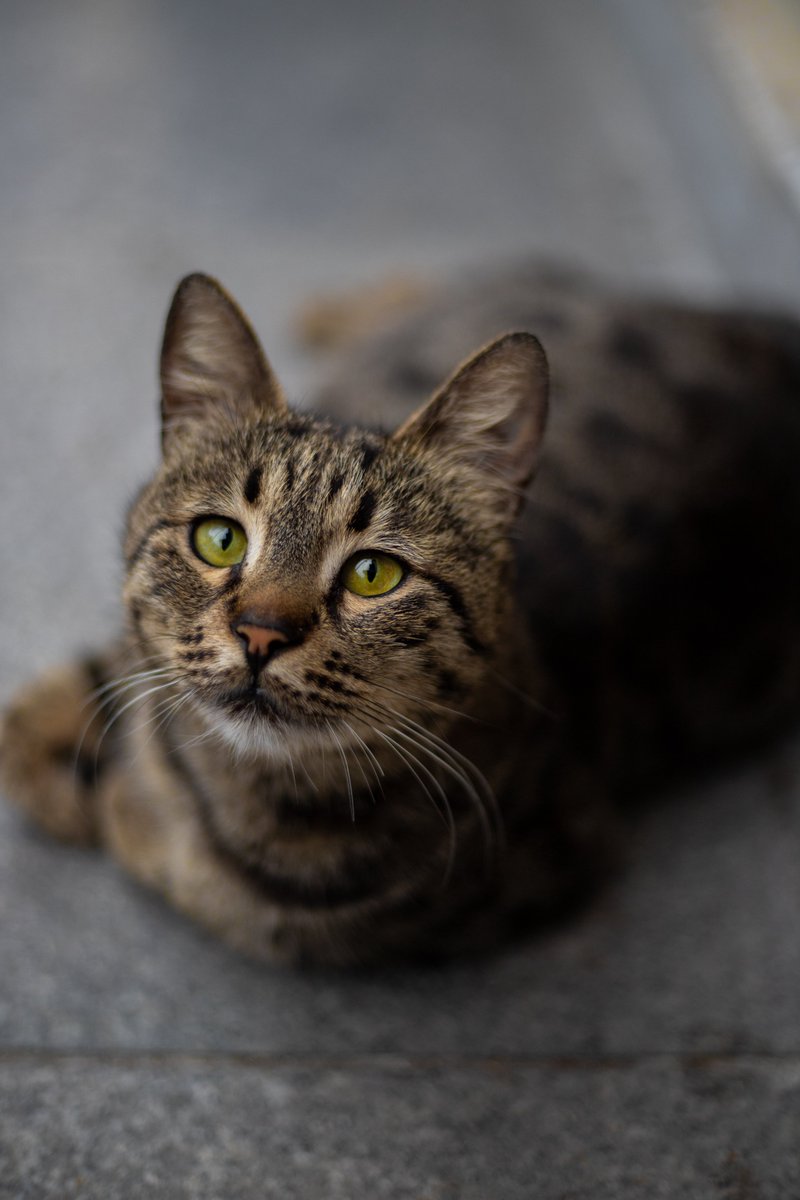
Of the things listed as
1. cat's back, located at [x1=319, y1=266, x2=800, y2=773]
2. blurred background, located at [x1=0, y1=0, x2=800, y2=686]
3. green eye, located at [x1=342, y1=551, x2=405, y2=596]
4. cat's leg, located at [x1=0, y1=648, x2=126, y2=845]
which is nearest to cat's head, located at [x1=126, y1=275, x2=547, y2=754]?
green eye, located at [x1=342, y1=551, x2=405, y2=596]

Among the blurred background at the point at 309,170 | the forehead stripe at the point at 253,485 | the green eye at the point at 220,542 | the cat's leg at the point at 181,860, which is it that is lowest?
the cat's leg at the point at 181,860

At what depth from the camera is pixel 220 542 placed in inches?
47.0

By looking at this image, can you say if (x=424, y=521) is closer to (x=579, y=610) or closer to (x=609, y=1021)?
(x=579, y=610)

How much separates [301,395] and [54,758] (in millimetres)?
980

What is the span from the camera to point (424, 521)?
1214 mm

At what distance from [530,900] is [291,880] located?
346 millimetres

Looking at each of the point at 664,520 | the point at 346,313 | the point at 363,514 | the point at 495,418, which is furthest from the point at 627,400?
the point at 346,313

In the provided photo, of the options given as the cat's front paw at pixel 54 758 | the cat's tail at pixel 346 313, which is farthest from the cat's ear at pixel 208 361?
the cat's tail at pixel 346 313

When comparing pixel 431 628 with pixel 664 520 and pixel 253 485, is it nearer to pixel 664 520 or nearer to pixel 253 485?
pixel 253 485

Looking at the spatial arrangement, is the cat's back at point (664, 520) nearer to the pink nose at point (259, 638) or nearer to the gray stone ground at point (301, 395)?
the gray stone ground at point (301, 395)

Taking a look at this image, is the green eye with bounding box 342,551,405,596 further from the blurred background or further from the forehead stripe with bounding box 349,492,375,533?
the blurred background

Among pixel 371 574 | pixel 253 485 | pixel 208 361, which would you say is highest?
pixel 208 361

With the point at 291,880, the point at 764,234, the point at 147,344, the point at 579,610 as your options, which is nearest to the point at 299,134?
the point at 147,344

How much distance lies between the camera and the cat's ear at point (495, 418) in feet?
3.90
